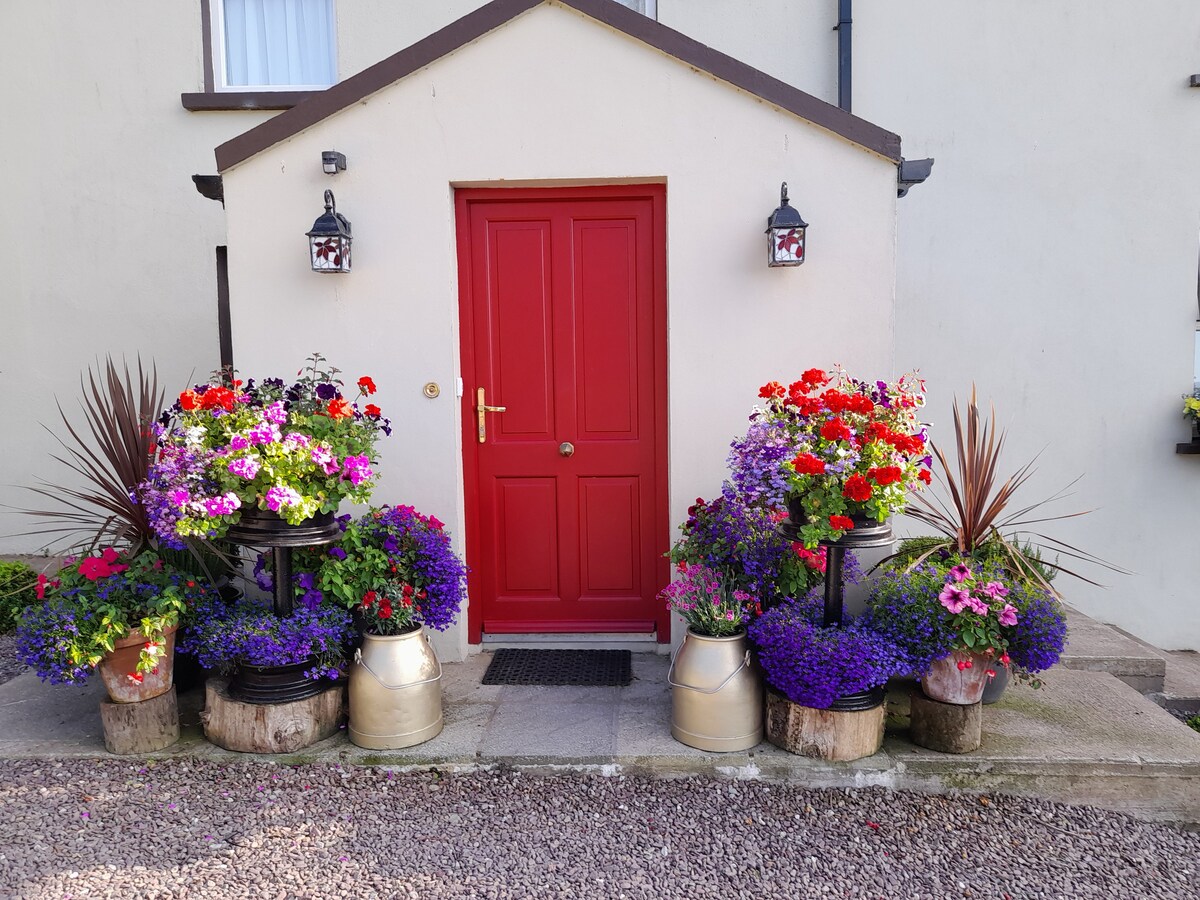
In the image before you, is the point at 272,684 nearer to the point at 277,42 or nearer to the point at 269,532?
the point at 269,532

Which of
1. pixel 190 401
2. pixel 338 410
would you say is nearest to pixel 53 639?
pixel 190 401

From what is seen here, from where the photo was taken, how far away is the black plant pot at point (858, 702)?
3.03 meters

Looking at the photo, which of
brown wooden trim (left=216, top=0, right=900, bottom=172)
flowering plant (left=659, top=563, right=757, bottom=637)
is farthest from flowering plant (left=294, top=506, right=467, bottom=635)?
brown wooden trim (left=216, top=0, right=900, bottom=172)

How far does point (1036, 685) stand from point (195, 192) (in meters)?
5.74

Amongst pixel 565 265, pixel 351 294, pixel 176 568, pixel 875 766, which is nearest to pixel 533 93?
pixel 565 265

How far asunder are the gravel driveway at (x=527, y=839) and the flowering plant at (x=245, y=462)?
1026 millimetres

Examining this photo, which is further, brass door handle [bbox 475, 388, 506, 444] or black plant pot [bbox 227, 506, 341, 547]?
brass door handle [bbox 475, 388, 506, 444]

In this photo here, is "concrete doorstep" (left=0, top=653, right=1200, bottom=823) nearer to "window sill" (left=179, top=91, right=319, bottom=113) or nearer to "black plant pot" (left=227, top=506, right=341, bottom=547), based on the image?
"black plant pot" (left=227, top=506, right=341, bottom=547)

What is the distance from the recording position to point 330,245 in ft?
12.3

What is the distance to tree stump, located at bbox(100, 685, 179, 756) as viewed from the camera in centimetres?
318

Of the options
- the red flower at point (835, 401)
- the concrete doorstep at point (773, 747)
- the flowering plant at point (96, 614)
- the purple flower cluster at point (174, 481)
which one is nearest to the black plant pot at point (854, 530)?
the red flower at point (835, 401)

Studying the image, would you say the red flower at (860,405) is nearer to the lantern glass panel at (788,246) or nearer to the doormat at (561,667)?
the lantern glass panel at (788,246)

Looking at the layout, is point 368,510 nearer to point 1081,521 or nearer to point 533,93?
point 533,93

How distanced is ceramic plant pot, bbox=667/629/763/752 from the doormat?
27.6 inches
